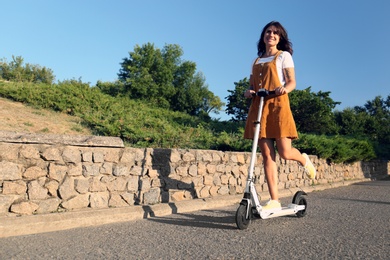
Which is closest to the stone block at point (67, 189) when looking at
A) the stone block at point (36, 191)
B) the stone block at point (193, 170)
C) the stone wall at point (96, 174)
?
the stone wall at point (96, 174)

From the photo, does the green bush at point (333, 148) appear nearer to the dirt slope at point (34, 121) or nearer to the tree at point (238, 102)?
the dirt slope at point (34, 121)

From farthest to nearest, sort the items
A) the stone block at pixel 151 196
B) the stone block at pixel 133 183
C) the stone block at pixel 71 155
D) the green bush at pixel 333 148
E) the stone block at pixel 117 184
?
the green bush at pixel 333 148 → the stone block at pixel 151 196 → the stone block at pixel 133 183 → the stone block at pixel 117 184 → the stone block at pixel 71 155

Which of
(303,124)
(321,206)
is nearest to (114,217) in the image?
(321,206)

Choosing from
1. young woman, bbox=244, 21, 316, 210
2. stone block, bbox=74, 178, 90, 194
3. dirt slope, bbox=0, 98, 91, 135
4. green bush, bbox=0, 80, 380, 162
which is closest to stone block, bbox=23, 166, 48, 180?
stone block, bbox=74, 178, 90, 194

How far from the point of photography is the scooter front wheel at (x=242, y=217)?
3830mm

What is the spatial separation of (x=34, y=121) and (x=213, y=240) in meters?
6.85

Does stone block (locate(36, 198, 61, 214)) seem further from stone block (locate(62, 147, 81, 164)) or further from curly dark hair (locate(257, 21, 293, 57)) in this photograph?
curly dark hair (locate(257, 21, 293, 57))

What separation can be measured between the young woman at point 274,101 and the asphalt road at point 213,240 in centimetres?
51

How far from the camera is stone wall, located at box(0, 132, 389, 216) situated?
4.27m

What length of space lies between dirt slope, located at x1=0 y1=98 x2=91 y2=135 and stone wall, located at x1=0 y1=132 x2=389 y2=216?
3.54m

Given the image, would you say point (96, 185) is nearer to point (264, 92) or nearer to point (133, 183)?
point (133, 183)

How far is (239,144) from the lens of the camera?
900 cm

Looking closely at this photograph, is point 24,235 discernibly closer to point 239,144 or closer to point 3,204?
point 3,204

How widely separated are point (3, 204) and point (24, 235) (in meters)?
0.58
